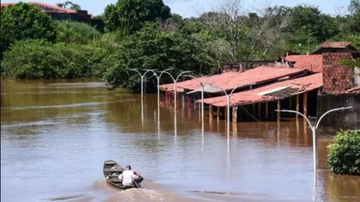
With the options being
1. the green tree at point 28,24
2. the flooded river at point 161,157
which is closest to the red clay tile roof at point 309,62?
the flooded river at point 161,157

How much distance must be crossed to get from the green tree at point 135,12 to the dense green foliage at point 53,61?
20.7 ft

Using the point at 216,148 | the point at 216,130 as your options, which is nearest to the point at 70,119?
the point at 216,130

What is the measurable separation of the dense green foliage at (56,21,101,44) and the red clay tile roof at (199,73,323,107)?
5287 cm

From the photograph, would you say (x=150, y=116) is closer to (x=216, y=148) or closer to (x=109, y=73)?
(x=216, y=148)

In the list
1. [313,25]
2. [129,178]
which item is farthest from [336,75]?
[313,25]

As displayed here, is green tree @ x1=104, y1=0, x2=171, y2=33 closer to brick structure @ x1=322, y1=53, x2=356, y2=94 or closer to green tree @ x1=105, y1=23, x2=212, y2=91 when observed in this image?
green tree @ x1=105, y1=23, x2=212, y2=91

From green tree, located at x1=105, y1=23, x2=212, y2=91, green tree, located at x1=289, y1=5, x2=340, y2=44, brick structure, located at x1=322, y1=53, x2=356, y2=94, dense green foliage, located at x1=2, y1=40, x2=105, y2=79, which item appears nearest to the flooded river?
brick structure, located at x1=322, y1=53, x2=356, y2=94

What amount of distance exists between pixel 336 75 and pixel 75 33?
6433 cm

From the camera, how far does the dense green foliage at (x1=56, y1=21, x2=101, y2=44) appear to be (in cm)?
8969

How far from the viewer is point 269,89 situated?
3859cm

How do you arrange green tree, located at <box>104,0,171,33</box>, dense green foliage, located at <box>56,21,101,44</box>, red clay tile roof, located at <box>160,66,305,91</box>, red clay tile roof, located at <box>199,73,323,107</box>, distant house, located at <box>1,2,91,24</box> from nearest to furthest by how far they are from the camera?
red clay tile roof, located at <box>199,73,323,107</box> < red clay tile roof, located at <box>160,66,305,91</box> < green tree, located at <box>104,0,171,33</box> < dense green foliage, located at <box>56,21,101,44</box> < distant house, located at <box>1,2,91,24</box>

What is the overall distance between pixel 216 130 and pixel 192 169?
1118cm

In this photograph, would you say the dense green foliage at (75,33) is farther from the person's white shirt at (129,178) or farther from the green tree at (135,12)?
the person's white shirt at (129,178)

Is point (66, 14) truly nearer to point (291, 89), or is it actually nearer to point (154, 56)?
point (154, 56)
